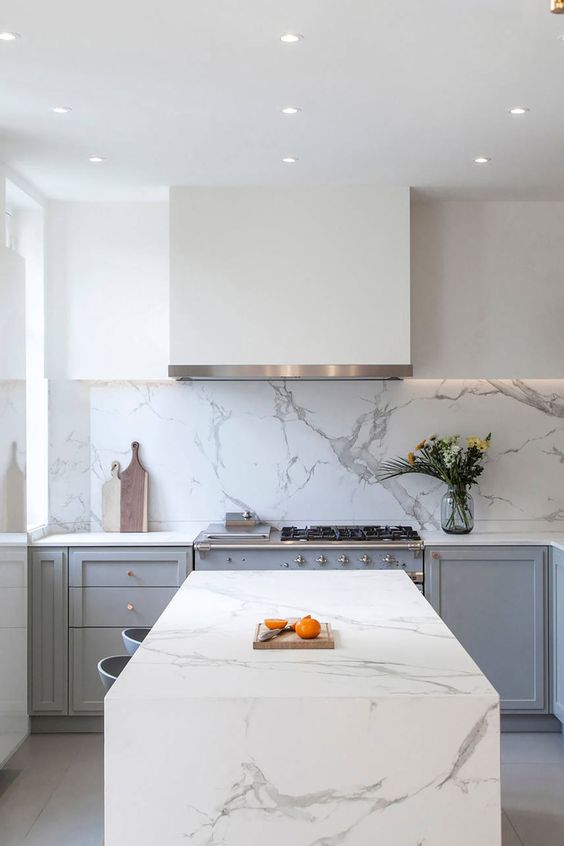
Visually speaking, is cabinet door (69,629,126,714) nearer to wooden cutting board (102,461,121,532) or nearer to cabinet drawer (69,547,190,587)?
cabinet drawer (69,547,190,587)

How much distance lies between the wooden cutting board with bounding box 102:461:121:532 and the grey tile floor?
1144mm

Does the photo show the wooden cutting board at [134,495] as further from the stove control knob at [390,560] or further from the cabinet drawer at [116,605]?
the stove control knob at [390,560]

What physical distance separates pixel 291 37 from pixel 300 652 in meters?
1.90

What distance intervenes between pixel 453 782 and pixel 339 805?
27 cm

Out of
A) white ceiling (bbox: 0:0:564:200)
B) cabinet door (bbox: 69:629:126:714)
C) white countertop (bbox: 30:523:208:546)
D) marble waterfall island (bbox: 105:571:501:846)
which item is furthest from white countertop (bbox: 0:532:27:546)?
marble waterfall island (bbox: 105:571:501:846)

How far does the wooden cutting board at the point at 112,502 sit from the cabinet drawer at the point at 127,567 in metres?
0.51

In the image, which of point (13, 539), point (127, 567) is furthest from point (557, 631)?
point (13, 539)

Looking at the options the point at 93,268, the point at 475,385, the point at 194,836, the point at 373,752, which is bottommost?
the point at 194,836

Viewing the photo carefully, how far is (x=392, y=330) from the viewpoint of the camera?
4.88m

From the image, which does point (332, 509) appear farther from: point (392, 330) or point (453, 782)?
point (453, 782)

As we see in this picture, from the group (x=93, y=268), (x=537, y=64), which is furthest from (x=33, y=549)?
(x=537, y=64)

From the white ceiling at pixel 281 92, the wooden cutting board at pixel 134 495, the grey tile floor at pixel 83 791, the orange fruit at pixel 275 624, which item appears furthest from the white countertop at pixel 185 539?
the orange fruit at pixel 275 624

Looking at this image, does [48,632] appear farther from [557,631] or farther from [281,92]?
[281,92]

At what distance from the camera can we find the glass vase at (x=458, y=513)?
5023 millimetres
